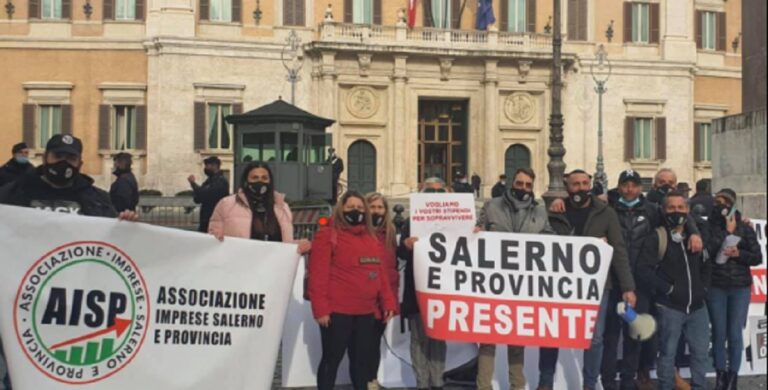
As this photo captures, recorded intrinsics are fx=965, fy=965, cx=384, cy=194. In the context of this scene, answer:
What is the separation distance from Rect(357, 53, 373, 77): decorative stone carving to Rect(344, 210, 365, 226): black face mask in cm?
2878

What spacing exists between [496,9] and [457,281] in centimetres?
3168

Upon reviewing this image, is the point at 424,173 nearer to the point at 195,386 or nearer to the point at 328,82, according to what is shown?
the point at 328,82

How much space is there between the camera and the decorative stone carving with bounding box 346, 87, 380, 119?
120 feet

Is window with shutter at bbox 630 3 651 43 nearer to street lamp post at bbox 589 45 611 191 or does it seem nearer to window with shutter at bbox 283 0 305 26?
street lamp post at bbox 589 45 611 191

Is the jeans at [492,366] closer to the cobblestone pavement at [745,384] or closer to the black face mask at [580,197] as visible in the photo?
the cobblestone pavement at [745,384]

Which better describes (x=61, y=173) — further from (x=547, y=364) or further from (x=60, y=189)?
(x=547, y=364)

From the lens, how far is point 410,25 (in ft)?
121

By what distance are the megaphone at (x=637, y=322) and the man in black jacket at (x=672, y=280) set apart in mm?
162

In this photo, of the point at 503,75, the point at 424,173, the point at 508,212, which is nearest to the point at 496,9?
the point at 503,75

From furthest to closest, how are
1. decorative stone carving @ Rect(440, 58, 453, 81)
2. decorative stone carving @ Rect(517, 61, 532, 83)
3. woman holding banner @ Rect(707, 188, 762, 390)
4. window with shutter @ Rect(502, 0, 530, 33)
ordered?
window with shutter @ Rect(502, 0, 530, 33)
decorative stone carving @ Rect(517, 61, 532, 83)
decorative stone carving @ Rect(440, 58, 453, 81)
woman holding banner @ Rect(707, 188, 762, 390)

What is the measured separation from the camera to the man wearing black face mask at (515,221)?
8133 mm

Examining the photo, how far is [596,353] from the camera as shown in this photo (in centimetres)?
830

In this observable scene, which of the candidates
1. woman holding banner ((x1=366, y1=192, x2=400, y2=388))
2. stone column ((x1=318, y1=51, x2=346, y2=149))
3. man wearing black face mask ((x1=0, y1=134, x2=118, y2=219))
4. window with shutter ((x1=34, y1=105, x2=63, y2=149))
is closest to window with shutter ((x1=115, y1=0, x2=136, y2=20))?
window with shutter ((x1=34, y1=105, x2=63, y2=149))

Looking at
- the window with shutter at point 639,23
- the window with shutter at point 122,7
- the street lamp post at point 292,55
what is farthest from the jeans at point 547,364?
the window with shutter at point 639,23
